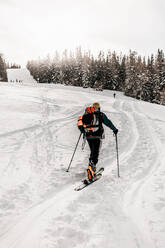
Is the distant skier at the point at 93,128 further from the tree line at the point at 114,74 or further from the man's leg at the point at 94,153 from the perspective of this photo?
the tree line at the point at 114,74

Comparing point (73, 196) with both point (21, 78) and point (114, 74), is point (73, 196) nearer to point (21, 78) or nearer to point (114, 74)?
point (114, 74)

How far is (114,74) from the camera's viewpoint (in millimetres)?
75375

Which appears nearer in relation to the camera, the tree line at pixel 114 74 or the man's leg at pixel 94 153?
the man's leg at pixel 94 153

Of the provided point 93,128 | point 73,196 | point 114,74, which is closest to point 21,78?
point 114,74

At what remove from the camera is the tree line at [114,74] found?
58.1m

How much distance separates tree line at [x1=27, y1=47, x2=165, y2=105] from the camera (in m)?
58.1

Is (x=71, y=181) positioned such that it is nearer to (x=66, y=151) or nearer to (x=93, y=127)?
(x=93, y=127)

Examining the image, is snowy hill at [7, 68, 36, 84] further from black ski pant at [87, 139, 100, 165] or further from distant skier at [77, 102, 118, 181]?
black ski pant at [87, 139, 100, 165]

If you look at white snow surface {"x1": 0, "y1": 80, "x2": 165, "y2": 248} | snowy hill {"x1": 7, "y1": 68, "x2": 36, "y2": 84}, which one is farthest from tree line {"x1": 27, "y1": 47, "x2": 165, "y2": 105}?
white snow surface {"x1": 0, "y1": 80, "x2": 165, "y2": 248}

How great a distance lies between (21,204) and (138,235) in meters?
2.37

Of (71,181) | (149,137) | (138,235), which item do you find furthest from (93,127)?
(149,137)

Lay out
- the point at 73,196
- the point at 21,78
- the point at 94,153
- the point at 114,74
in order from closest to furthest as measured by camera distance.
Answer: the point at 73,196 < the point at 94,153 < the point at 114,74 < the point at 21,78

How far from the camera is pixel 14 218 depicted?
374 cm

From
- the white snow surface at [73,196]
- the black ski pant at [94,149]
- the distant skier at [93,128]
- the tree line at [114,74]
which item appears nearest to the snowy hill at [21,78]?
the tree line at [114,74]
